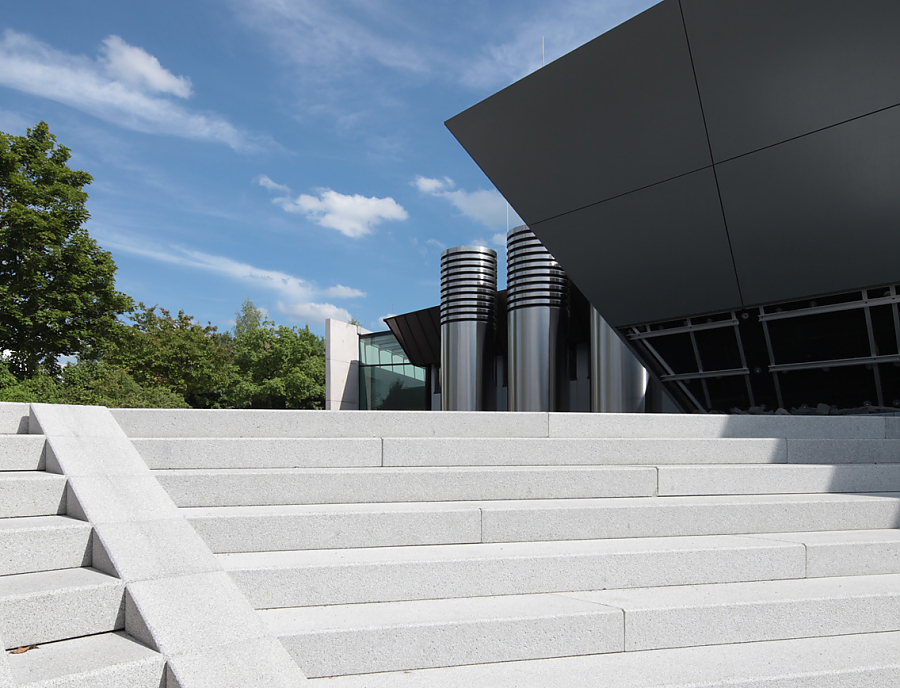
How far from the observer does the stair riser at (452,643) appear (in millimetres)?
3322

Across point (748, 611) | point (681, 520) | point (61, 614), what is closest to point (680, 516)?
point (681, 520)

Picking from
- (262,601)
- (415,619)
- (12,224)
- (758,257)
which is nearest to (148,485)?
(262,601)

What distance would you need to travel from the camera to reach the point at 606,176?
11.5 meters

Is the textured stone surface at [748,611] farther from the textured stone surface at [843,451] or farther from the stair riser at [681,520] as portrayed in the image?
the textured stone surface at [843,451]

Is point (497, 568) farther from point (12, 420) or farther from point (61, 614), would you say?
point (12, 420)

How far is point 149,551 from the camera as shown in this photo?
3602 millimetres

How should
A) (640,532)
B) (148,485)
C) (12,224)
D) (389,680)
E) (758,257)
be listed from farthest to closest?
(12,224), (758,257), (640,532), (148,485), (389,680)

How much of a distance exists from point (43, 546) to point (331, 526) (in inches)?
64.8

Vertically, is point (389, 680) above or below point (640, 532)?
below

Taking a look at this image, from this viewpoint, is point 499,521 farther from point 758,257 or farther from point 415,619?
point 758,257

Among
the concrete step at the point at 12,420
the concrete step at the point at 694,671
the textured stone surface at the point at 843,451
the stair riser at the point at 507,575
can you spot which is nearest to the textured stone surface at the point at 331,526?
the stair riser at the point at 507,575

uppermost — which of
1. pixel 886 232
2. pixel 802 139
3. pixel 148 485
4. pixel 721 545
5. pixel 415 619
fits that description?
pixel 802 139

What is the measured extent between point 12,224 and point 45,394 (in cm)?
830

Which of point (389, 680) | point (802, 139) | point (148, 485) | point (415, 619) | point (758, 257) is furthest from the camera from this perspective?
point (758, 257)
